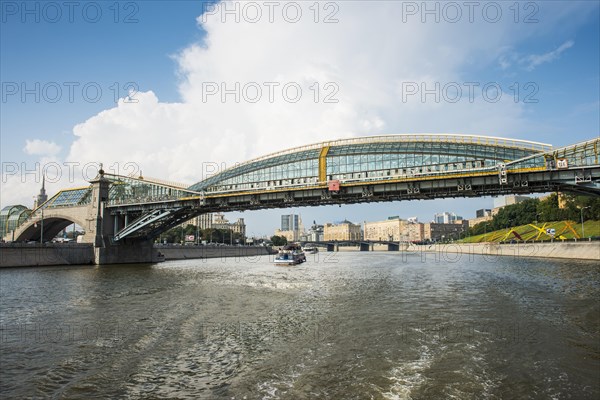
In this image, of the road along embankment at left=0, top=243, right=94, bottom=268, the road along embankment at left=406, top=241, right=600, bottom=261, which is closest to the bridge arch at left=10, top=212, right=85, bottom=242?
the road along embankment at left=0, top=243, right=94, bottom=268

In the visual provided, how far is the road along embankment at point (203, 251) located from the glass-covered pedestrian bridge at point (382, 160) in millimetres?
33232

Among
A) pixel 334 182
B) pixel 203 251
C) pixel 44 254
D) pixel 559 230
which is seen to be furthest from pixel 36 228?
pixel 559 230

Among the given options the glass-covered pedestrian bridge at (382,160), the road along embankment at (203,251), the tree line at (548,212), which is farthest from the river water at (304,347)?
the tree line at (548,212)

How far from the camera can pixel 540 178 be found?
42094 mm

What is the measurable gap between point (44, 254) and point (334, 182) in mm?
44585

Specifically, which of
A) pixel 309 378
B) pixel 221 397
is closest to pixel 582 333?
pixel 309 378

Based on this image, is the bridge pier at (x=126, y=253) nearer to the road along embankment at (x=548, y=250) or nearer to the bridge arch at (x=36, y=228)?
the bridge arch at (x=36, y=228)

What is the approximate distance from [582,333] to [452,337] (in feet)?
17.8

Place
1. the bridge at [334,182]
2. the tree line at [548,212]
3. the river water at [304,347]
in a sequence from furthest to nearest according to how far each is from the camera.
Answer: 1. the tree line at [548,212]
2. the bridge at [334,182]
3. the river water at [304,347]

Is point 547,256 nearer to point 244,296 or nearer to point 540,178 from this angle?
point 540,178

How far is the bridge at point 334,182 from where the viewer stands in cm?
4325

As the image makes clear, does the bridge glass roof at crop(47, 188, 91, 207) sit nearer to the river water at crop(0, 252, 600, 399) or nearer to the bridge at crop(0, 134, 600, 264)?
the bridge at crop(0, 134, 600, 264)

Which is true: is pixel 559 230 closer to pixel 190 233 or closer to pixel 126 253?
pixel 126 253

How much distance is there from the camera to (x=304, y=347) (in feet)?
45.9
